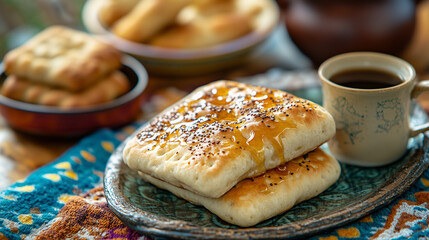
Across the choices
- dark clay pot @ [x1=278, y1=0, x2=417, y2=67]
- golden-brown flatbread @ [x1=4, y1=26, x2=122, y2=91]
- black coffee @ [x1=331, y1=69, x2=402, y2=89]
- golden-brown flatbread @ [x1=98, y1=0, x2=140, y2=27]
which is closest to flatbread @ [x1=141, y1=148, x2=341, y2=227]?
black coffee @ [x1=331, y1=69, x2=402, y2=89]

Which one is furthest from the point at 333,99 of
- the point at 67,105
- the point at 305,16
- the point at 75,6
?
the point at 75,6

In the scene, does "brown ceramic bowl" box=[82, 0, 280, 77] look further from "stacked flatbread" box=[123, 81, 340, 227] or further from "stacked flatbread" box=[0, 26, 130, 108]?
"stacked flatbread" box=[123, 81, 340, 227]

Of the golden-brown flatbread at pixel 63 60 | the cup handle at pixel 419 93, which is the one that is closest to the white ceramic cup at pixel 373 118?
the cup handle at pixel 419 93

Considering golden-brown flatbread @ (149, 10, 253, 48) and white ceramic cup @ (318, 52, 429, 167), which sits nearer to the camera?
white ceramic cup @ (318, 52, 429, 167)

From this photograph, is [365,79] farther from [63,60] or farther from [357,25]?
[63,60]

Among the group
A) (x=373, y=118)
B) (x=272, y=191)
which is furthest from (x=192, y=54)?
(x=272, y=191)

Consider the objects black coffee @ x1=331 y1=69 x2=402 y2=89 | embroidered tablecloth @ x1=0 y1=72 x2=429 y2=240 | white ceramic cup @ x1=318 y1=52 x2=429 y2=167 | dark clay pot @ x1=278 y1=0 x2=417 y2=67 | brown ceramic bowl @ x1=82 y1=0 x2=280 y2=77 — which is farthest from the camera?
brown ceramic bowl @ x1=82 y1=0 x2=280 y2=77
